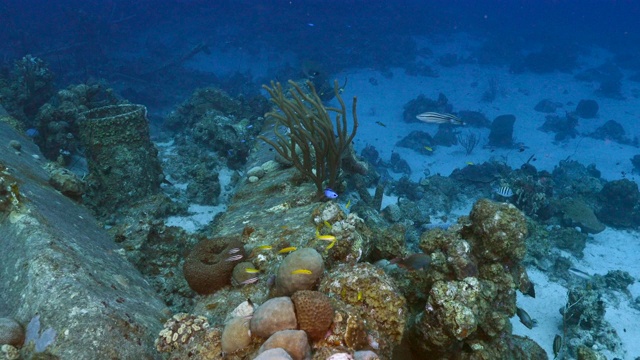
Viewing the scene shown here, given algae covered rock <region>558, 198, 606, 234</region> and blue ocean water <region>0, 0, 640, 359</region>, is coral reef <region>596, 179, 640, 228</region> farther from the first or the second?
algae covered rock <region>558, 198, 606, 234</region>

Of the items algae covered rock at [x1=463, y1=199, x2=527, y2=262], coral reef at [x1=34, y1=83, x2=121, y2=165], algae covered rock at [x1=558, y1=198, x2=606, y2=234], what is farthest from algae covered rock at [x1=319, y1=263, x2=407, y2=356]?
algae covered rock at [x1=558, y1=198, x2=606, y2=234]

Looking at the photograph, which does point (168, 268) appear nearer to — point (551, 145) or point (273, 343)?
point (273, 343)

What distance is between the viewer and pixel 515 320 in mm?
6035

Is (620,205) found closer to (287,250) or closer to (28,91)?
(287,250)

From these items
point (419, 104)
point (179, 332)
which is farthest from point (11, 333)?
point (419, 104)

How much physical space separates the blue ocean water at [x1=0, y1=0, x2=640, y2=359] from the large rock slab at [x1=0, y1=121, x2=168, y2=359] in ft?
3.38

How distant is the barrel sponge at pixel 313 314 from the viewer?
7.58ft

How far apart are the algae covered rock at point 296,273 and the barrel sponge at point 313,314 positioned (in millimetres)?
435

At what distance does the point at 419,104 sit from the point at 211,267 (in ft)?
63.2

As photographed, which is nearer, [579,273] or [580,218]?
[579,273]

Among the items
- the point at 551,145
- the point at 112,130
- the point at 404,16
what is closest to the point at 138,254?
the point at 112,130

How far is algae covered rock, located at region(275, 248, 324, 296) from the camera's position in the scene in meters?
2.84

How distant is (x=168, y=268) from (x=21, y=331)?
2391 mm

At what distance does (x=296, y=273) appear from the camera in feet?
9.25
